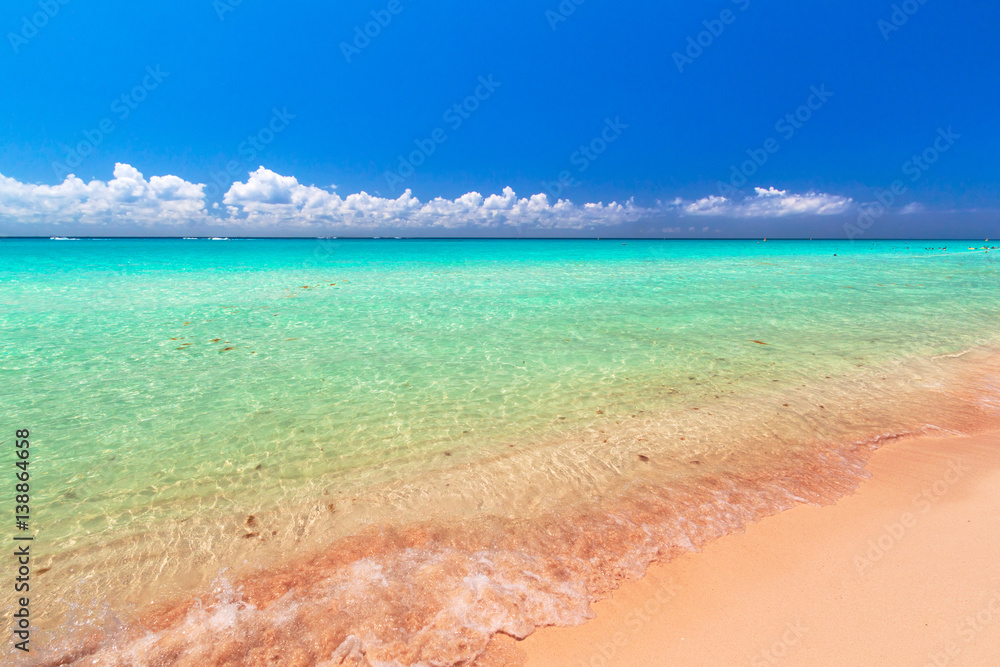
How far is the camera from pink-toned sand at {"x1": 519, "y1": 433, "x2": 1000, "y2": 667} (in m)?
2.93

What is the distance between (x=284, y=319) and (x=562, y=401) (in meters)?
10.7

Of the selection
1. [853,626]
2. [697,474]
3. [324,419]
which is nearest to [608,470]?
[697,474]

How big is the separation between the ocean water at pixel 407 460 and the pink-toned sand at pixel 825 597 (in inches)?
10.0

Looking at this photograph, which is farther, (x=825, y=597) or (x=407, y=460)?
(x=407, y=460)

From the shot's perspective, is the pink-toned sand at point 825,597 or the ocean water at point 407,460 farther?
the ocean water at point 407,460

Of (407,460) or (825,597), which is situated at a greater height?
(825,597)

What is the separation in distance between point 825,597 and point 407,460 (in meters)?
4.43

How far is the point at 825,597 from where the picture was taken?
3.33 meters

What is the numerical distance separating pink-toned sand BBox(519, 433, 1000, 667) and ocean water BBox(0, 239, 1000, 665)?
255 millimetres

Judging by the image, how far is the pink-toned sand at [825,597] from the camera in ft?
9.61

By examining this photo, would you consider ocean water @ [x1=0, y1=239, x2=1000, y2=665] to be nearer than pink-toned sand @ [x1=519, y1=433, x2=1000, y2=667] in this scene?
No

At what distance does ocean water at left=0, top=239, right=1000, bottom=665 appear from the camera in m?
3.29

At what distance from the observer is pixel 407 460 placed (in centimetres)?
554

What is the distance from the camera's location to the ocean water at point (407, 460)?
329 centimetres
